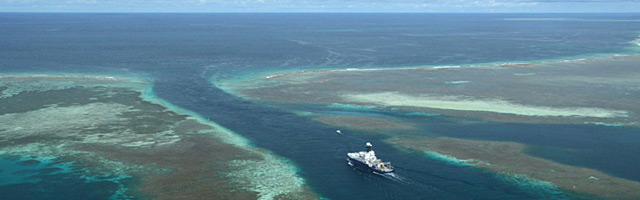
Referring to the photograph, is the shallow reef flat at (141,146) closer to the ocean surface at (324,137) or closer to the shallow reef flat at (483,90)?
the ocean surface at (324,137)

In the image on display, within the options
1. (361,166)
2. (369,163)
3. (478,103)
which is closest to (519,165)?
(369,163)

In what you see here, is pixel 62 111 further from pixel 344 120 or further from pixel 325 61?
pixel 325 61

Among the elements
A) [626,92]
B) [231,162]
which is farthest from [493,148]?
[626,92]

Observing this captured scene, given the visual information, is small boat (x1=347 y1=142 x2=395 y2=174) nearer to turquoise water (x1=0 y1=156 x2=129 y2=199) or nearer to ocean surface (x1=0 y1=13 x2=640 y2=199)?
ocean surface (x1=0 y1=13 x2=640 y2=199)

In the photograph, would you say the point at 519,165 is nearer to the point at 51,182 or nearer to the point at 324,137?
the point at 324,137

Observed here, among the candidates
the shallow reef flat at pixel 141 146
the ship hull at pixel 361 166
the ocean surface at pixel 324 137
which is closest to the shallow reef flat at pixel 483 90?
the ocean surface at pixel 324 137
